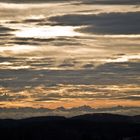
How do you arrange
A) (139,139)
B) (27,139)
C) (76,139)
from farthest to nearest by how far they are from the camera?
1. (76,139)
2. (27,139)
3. (139,139)

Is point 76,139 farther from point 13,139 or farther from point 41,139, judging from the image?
point 13,139

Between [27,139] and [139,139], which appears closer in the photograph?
[139,139]

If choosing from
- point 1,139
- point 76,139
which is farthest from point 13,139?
point 76,139

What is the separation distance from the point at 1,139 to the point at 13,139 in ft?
12.3

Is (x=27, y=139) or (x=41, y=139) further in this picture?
(x=41, y=139)

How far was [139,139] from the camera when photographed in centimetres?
15850

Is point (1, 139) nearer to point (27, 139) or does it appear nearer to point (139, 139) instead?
point (27, 139)

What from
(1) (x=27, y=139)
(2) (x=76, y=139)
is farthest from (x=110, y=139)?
(1) (x=27, y=139)

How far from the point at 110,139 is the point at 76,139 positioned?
10.9 m

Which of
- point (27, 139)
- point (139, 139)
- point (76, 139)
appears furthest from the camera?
point (76, 139)

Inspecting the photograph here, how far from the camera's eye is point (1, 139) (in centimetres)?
17000

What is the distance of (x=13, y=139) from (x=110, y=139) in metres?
36.4

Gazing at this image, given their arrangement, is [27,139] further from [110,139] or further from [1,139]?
[110,139]

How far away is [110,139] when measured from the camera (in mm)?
194125
